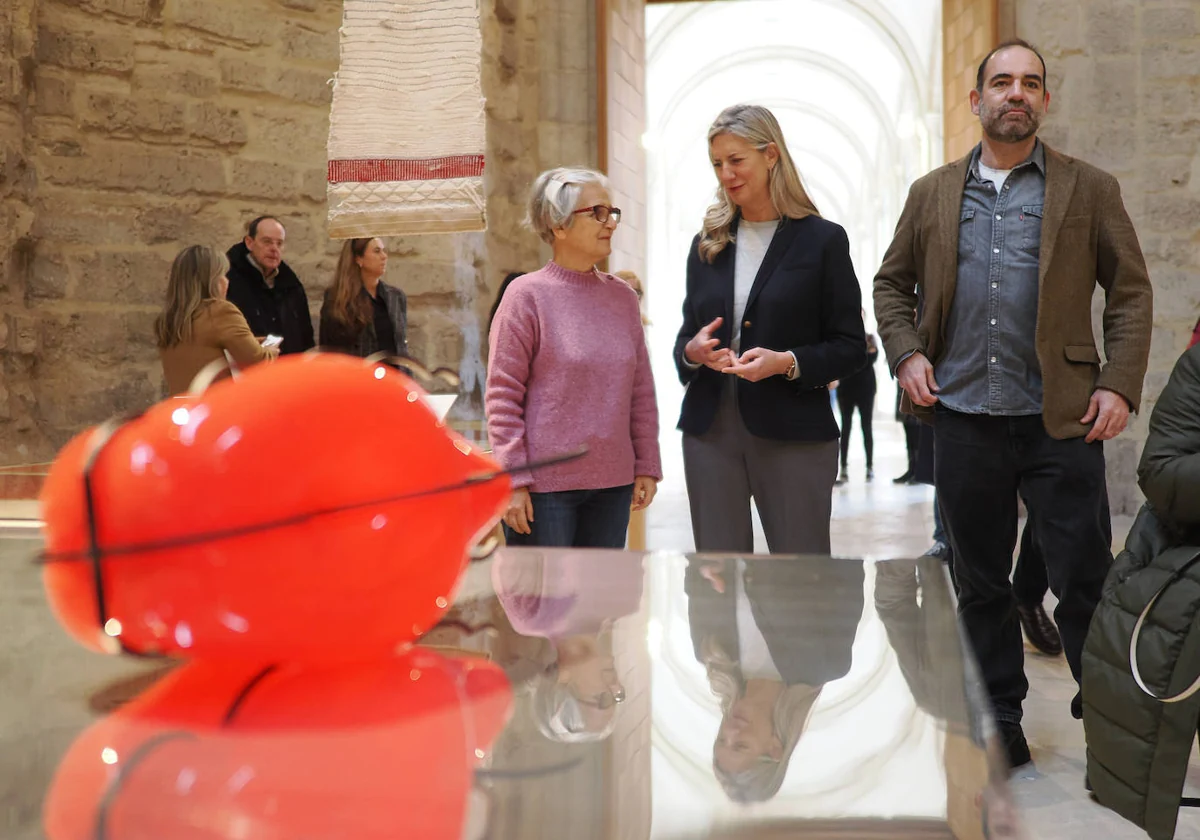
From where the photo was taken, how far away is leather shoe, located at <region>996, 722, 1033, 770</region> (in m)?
2.60

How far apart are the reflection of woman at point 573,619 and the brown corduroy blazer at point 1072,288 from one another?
183 cm

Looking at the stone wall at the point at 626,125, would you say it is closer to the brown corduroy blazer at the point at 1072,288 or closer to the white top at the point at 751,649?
the brown corduroy blazer at the point at 1072,288

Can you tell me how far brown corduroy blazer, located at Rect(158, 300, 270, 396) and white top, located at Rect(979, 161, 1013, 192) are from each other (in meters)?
2.62

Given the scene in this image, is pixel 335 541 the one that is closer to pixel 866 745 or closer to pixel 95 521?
pixel 95 521

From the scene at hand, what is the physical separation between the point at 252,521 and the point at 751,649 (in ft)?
0.87

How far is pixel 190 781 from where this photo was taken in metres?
0.37

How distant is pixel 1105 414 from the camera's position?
244cm

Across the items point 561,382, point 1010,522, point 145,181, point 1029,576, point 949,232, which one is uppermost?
point 145,181

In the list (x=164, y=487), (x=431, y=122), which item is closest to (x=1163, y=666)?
(x=164, y=487)

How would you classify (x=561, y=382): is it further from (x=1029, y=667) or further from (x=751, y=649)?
(x=1029, y=667)

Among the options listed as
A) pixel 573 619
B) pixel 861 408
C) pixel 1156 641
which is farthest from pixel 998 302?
pixel 861 408

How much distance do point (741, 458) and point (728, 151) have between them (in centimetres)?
75

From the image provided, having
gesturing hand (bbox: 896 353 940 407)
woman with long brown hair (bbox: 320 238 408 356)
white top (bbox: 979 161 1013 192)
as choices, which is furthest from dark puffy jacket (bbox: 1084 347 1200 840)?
woman with long brown hair (bbox: 320 238 408 356)

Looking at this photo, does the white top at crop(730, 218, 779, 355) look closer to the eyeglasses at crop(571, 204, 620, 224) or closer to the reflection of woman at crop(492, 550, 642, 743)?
the eyeglasses at crop(571, 204, 620, 224)
